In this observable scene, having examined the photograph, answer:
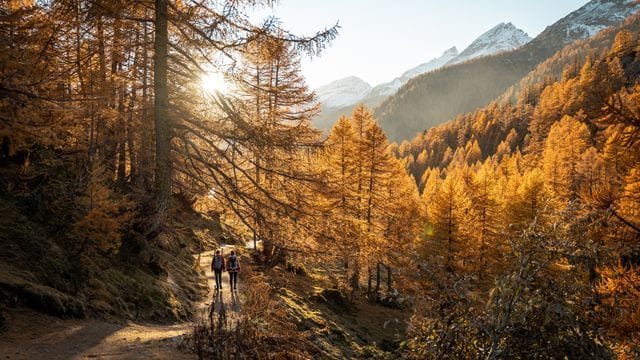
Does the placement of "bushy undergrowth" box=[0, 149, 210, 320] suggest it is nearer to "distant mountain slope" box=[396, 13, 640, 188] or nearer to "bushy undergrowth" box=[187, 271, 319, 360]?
"bushy undergrowth" box=[187, 271, 319, 360]

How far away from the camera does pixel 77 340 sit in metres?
7.11

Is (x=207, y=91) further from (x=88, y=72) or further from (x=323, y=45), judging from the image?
(x=88, y=72)

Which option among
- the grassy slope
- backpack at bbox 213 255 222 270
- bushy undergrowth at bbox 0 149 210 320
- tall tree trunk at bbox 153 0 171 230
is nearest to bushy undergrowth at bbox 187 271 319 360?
tall tree trunk at bbox 153 0 171 230

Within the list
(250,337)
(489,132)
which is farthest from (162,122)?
(489,132)

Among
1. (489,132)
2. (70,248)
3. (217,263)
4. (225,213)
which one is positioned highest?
(489,132)

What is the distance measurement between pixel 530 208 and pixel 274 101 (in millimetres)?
21317

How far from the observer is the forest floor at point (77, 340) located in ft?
20.9

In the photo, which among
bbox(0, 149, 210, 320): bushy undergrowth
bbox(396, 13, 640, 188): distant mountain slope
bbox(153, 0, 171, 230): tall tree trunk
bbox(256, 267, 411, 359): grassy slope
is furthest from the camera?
bbox(396, 13, 640, 188): distant mountain slope

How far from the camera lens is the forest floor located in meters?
6.36

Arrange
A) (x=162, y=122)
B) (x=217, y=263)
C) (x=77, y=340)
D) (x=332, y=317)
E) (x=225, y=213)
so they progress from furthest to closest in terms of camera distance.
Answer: (x=332, y=317) < (x=217, y=263) < (x=225, y=213) < (x=162, y=122) < (x=77, y=340)

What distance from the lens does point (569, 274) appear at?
4.18m

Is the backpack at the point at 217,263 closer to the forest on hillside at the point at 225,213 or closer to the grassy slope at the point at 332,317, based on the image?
the forest on hillside at the point at 225,213

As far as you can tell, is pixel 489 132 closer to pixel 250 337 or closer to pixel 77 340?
pixel 250 337

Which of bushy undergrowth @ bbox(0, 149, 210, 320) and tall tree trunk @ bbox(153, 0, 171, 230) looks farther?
bushy undergrowth @ bbox(0, 149, 210, 320)
